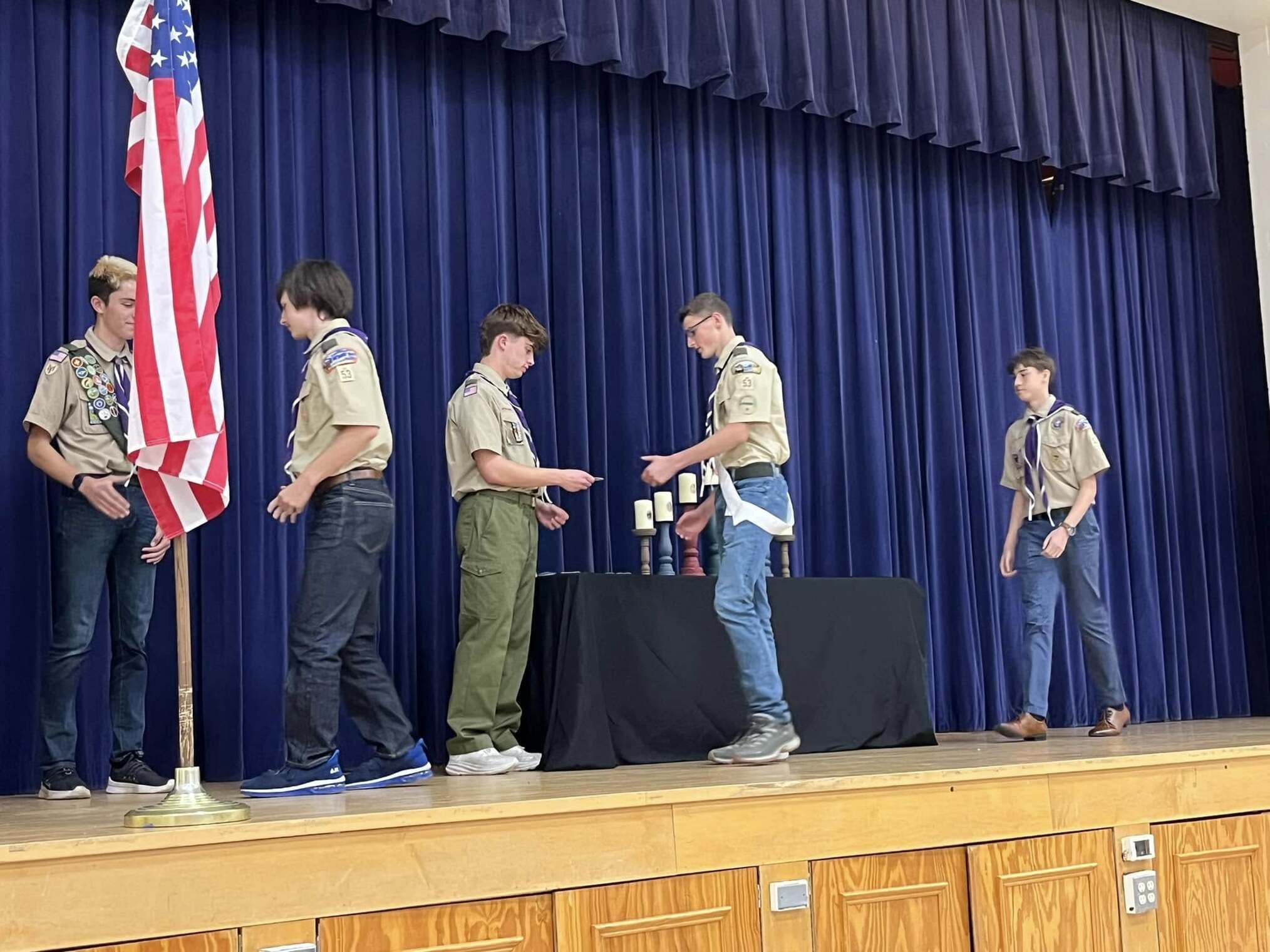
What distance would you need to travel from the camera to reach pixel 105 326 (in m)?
4.00

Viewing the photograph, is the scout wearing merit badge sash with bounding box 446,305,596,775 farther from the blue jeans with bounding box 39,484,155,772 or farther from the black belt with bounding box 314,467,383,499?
the blue jeans with bounding box 39,484,155,772

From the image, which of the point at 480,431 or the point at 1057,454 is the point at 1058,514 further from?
the point at 480,431

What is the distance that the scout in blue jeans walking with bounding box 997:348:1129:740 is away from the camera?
16.6 ft

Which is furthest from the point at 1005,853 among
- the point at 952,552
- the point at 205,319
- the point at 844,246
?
the point at 844,246

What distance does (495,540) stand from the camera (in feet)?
13.3

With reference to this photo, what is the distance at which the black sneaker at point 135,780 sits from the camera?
3.81 meters

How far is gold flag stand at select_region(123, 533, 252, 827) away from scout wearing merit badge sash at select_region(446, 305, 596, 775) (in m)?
1.35

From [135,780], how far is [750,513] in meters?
1.84

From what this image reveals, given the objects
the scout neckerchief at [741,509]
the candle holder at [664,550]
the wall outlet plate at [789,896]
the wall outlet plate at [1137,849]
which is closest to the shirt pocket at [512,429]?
the scout neckerchief at [741,509]

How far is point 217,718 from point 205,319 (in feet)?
6.47

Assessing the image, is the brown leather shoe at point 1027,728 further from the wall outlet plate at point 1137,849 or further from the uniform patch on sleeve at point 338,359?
the uniform patch on sleeve at point 338,359

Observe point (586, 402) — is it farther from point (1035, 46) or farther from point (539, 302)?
point (1035, 46)

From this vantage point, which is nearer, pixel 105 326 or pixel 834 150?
pixel 105 326

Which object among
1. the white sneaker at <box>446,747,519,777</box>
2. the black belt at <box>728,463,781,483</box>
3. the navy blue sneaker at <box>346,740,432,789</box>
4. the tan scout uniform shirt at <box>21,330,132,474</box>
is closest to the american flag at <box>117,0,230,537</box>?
the navy blue sneaker at <box>346,740,432,789</box>
